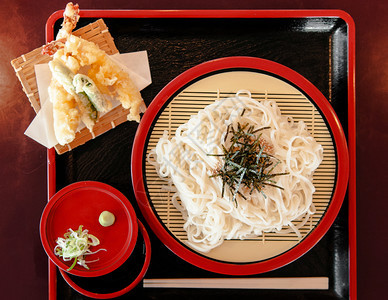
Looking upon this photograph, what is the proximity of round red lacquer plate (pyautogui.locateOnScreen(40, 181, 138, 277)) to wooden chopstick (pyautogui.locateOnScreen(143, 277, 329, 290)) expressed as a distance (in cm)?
40

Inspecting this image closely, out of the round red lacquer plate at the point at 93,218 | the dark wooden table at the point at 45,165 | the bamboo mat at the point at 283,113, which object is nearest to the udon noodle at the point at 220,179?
the bamboo mat at the point at 283,113

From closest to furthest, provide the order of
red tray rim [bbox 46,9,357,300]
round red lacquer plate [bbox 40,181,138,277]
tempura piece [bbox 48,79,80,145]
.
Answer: round red lacquer plate [bbox 40,181,138,277] → tempura piece [bbox 48,79,80,145] → red tray rim [bbox 46,9,357,300]

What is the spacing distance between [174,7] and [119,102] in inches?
29.9

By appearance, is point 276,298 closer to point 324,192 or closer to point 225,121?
point 324,192

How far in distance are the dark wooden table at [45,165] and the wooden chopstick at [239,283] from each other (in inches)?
17.1

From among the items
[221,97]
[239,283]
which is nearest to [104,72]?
[221,97]

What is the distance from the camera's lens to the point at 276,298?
221cm

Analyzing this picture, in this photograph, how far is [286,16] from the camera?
7.09ft

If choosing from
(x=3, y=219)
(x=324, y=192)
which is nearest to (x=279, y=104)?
(x=324, y=192)

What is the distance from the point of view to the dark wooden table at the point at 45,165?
2.33 m

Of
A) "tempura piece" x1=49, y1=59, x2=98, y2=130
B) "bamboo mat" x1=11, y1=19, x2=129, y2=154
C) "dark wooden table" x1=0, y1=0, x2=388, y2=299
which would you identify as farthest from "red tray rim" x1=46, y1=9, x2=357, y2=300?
"tempura piece" x1=49, y1=59, x2=98, y2=130

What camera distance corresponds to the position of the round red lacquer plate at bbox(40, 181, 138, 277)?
1900 millimetres

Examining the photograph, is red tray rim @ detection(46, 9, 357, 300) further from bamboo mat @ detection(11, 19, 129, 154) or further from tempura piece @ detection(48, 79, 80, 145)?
tempura piece @ detection(48, 79, 80, 145)

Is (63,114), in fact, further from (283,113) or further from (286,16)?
(286,16)
